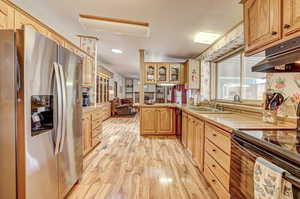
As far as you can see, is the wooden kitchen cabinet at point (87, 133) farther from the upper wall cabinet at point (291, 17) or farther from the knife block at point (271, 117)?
the upper wall cabinet at point (291, 17)

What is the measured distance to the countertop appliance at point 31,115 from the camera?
1.16 meters

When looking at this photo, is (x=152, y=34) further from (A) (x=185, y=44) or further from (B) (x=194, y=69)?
(B) (x=194, y=69)

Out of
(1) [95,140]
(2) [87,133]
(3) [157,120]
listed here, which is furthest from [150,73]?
(2) [87,133]

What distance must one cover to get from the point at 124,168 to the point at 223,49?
8.96 feet

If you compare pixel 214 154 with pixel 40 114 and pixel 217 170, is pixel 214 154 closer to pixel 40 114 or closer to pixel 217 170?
Result: pixel 217 170

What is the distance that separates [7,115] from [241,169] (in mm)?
1767

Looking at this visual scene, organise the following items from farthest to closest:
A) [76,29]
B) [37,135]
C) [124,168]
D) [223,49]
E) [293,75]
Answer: [76,29]
[223,49]
[124,168]
[293,75]
[37,135]

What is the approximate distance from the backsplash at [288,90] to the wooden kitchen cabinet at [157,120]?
2.76 meters

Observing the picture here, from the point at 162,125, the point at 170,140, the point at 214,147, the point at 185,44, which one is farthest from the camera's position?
the point at 162,125

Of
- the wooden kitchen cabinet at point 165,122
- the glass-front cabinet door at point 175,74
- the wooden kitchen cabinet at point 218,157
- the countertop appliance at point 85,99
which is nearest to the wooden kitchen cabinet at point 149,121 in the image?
the wooden kitchen cabinet at point 165,122

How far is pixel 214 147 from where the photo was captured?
1.80m

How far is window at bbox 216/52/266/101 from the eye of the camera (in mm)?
2438

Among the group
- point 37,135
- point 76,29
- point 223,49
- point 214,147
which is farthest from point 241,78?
point 76,29

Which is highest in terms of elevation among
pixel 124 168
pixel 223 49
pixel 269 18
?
pixel 223 49
